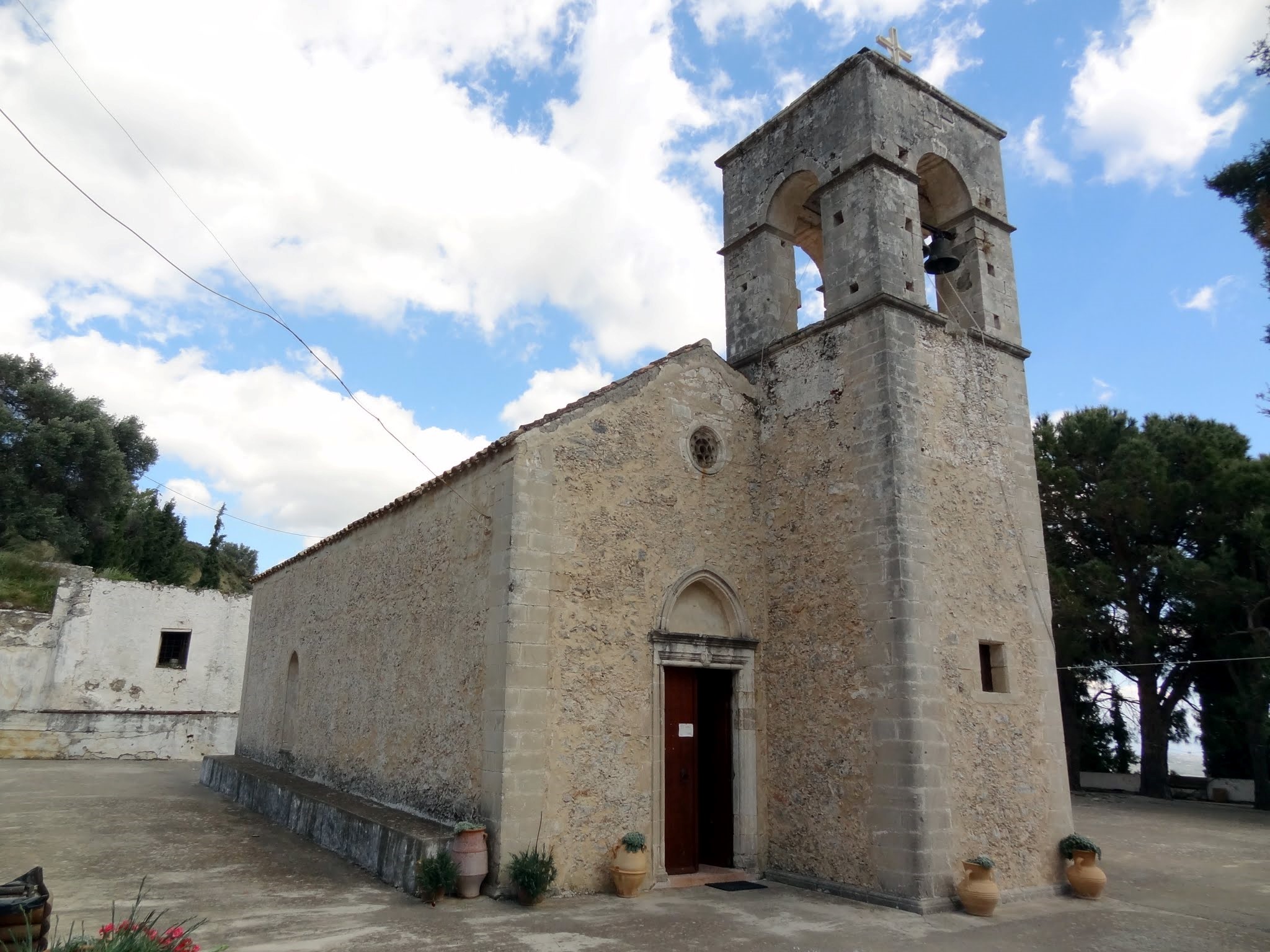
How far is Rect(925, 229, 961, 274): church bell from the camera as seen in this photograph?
10.8 m

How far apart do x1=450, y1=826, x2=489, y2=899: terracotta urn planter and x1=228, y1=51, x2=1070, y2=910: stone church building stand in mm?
162

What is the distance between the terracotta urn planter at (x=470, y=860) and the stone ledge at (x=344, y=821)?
236mm

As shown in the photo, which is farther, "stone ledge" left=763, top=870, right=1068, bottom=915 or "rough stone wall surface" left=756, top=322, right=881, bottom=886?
"rough stone wall surface" left=756, top=322, right=881, bottom=886

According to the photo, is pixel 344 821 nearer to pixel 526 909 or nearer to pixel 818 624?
pixel 526 909

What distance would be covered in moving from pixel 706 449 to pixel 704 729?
337 centimetres

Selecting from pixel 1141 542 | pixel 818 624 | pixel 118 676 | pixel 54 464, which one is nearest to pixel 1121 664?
pixel 1141 542

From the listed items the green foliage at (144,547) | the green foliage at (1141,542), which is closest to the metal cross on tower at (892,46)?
the green foliage at (1141,542)

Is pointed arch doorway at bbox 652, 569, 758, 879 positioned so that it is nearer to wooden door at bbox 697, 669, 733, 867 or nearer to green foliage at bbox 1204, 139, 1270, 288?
wooden door at bbox 697, 669, 733, 867

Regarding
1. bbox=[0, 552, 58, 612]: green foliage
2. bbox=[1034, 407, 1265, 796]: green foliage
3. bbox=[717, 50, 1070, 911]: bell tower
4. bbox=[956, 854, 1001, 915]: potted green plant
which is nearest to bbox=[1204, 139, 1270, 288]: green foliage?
bbox=[717, 50, 1070, 911]: bell tower

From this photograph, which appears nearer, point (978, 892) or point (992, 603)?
point (978, 892)

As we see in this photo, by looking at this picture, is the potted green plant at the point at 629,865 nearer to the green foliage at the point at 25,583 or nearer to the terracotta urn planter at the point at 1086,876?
the terracotta urn planter at the point at 1086,876

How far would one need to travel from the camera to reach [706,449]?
10.1 metres

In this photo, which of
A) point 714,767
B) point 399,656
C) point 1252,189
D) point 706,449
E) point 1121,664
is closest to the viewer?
point 1252,189

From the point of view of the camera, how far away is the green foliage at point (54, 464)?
31.0m
